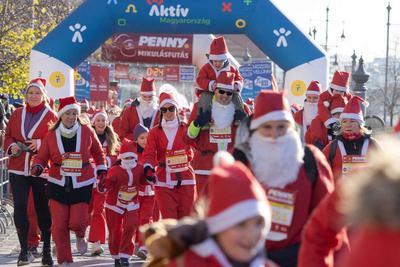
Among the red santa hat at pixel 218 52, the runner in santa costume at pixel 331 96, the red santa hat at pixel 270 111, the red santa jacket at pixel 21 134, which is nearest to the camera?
the red santa hat at pixel 270 111

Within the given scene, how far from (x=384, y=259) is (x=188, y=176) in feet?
27.2

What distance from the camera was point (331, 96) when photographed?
1342 centimetres

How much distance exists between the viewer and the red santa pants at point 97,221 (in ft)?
42.7

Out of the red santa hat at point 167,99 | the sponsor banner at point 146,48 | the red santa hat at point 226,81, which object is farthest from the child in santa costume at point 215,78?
the sponsor banner at point 146,48

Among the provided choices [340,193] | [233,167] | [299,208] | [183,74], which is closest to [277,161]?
[299,208]

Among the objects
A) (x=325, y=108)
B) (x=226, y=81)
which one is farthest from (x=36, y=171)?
(x=325, y=108)

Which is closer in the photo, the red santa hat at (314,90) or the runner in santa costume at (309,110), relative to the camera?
the runner in santa costume at (309,110)

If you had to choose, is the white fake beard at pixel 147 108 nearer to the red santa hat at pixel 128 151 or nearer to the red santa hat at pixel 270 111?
the red santa hat at pixel 128 151

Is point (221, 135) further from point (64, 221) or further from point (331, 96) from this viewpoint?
point (331, 96)

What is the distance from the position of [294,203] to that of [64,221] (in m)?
5.16

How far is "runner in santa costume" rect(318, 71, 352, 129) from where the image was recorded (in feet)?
41.7

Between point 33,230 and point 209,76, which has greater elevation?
point 209,76

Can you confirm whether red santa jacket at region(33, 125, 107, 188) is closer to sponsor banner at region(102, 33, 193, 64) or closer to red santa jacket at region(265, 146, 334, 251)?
red santa jacket at region(265, 146, 334, 251)

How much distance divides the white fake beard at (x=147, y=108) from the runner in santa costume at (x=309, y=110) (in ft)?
6.45
